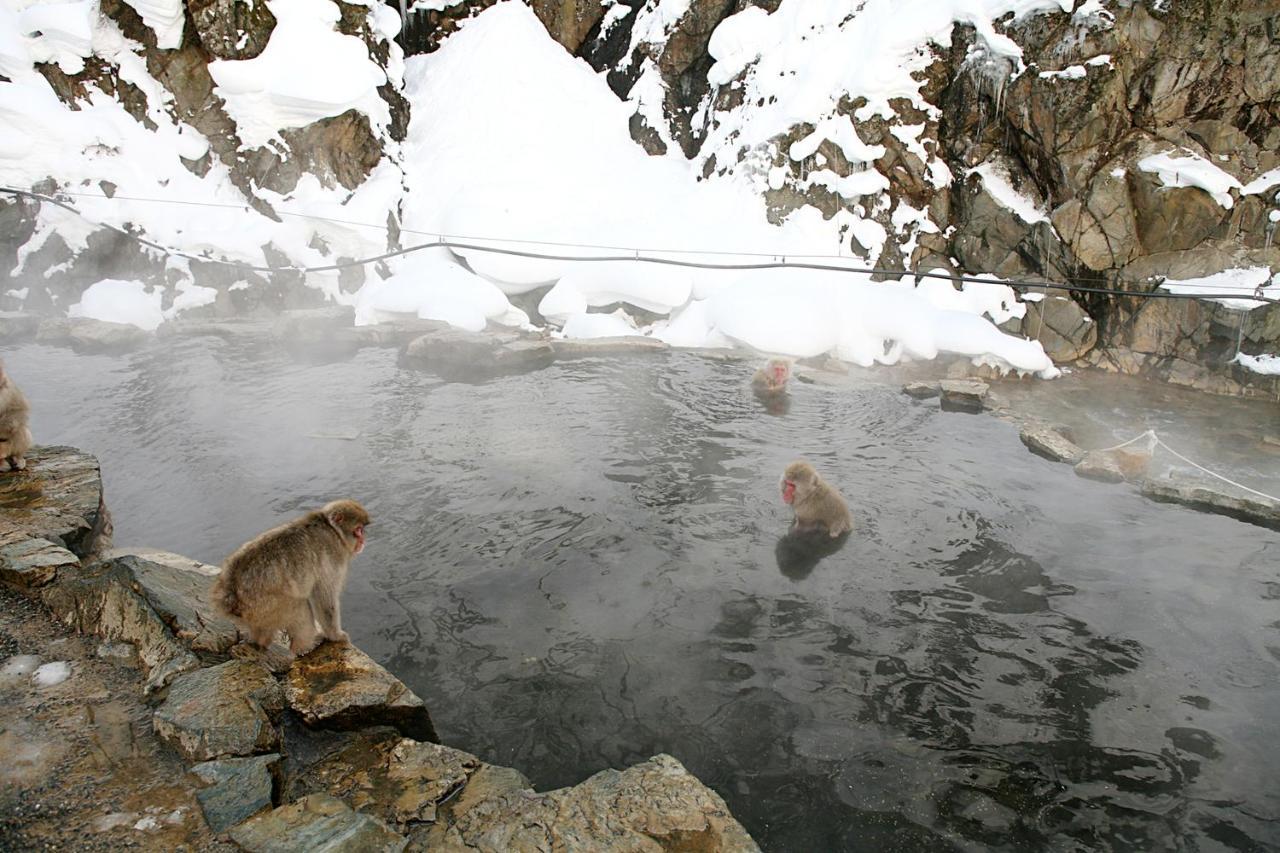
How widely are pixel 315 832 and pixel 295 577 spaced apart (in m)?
1.16

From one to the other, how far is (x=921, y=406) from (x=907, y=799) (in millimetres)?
6210

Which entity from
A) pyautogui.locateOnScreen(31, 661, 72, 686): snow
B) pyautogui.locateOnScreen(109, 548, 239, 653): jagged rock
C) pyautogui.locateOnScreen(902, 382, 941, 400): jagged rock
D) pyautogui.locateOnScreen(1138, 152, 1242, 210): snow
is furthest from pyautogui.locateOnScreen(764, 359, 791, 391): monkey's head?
pyautogui.locateOnScreen(1138, 152, 1242, 210): snow

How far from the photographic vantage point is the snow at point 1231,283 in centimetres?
999

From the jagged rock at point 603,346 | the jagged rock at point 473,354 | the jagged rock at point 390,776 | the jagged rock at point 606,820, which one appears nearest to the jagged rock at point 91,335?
the jagged rock at point 473,354

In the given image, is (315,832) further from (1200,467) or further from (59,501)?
(1200,467)

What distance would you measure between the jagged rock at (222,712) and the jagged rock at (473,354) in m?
6.63

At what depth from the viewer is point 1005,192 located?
39.4 ft

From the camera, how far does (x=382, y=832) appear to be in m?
2.14

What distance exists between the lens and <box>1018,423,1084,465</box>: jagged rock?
269 inches

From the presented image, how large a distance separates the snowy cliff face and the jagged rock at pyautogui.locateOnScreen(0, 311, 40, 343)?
47.0 inches

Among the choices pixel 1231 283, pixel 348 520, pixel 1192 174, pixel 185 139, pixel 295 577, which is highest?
pixel 1192 174

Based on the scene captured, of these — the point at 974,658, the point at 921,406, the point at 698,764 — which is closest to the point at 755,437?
the point at 921,406

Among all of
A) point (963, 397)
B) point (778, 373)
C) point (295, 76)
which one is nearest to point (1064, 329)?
point (963, 397)

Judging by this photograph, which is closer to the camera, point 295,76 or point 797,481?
point 797,481
